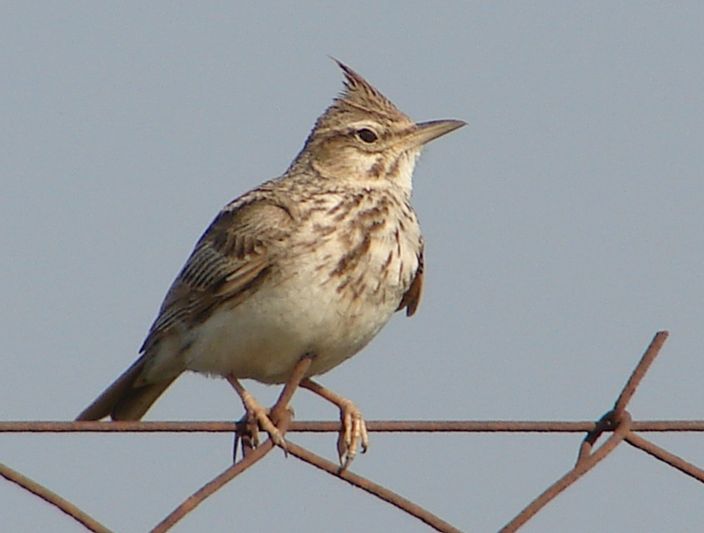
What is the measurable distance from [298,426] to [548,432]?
0.73 meters

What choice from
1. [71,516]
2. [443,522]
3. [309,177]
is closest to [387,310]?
[309,177]

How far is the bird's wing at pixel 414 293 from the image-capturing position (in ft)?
26.1

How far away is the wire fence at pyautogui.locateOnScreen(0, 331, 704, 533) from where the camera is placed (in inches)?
157

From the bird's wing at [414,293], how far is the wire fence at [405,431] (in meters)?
3.10

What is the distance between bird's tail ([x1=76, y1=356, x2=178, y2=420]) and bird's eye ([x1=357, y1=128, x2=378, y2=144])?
5.48 ft

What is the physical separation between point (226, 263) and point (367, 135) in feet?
4.78

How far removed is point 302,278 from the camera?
734 centimetres

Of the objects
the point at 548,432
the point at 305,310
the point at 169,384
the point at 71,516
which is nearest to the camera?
the point at 71,516

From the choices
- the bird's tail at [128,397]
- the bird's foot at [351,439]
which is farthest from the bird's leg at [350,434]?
the bird's tail at [128,397]

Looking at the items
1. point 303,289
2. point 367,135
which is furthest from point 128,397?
point 367,135

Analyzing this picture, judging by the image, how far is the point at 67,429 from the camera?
4.17 meters

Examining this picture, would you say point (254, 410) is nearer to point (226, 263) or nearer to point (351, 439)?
point (351, 439)

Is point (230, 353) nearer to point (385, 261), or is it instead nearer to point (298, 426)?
point (385, 261)

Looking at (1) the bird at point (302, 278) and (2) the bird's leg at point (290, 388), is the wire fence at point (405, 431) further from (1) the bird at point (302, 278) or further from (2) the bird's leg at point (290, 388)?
(1) the bird at point (302, 278)
